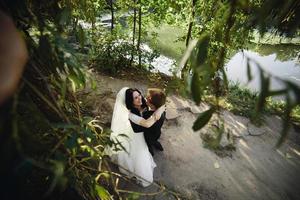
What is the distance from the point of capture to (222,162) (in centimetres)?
472

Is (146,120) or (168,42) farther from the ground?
(146,120)

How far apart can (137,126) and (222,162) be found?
187cm

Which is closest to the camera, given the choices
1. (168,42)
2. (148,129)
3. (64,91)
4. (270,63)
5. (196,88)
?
(196,88)

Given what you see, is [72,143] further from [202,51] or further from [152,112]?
[152,112]

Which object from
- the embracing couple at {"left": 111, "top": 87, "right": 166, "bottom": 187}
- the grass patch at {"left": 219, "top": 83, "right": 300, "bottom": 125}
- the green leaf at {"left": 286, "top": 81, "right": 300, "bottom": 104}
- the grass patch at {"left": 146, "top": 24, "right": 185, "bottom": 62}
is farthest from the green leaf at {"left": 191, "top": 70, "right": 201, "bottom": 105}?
the grass patch at {"left": 146, "top": 24, "right": 185, "bottom": 62}

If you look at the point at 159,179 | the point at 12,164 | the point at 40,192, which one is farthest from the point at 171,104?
the point at 12,164

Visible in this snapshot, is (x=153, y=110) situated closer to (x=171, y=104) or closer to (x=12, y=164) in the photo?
(x=171, y=104)

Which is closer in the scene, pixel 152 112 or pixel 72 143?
pixel 72 143

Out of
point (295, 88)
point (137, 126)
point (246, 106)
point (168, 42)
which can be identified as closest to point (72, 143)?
point (295, 88)

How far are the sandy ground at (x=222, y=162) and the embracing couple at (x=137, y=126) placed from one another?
0.29m

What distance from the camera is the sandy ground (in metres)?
4.09

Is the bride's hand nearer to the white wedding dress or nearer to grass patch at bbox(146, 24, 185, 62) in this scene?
the white wedding dress

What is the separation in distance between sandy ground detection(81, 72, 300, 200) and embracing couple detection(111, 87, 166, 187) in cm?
29

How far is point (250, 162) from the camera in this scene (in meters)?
4.89
